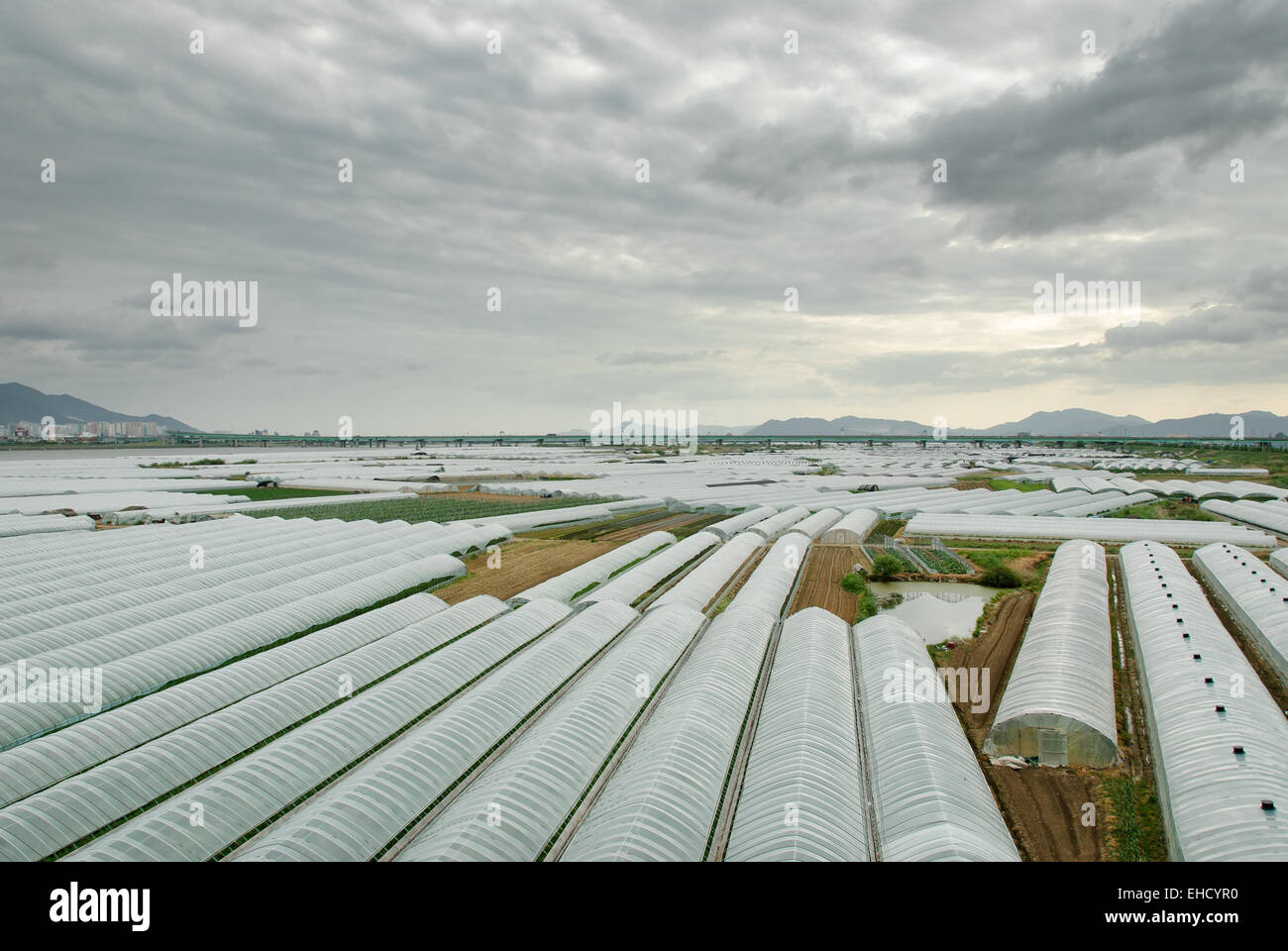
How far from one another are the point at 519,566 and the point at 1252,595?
32.2 metres

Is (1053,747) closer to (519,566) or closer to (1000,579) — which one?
(1000,579)

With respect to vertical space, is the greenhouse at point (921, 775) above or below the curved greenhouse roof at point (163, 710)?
below

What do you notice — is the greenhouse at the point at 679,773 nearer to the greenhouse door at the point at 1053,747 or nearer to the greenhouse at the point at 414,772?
the greenhouse at the point at 414,772

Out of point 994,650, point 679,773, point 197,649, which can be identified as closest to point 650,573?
point 994,650

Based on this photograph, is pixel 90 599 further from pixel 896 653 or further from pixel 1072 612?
pixel 1072 612

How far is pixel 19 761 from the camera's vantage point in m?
13.6

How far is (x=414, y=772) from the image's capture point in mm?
13375

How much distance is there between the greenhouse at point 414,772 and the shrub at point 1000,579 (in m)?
22.2

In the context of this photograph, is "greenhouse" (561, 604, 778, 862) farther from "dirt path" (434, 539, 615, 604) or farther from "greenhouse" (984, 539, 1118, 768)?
"dirt path" (434, 539, 615, 604)

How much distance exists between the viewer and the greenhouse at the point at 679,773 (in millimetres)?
11172

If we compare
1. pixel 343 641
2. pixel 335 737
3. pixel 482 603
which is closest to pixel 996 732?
pixel 335 737
